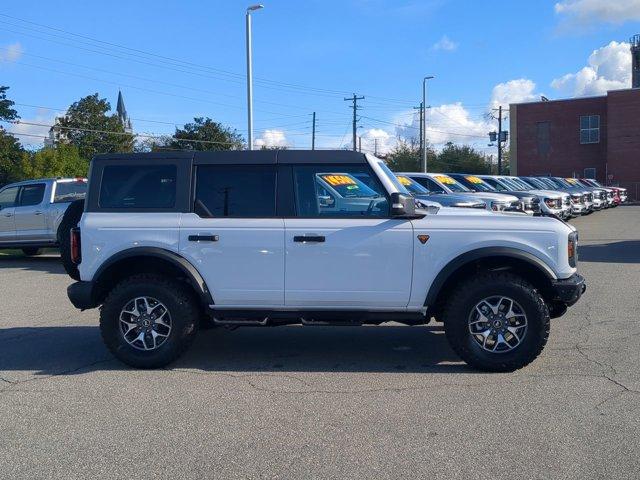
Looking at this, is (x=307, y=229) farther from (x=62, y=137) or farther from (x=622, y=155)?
(x=622, y=155)

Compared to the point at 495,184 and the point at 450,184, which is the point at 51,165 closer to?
the point at 495,184

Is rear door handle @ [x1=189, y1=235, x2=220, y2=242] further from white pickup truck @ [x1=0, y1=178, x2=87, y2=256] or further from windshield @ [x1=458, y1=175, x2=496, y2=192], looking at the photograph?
windshield @ [x1=458, y1=175, x2=496, y2=192]

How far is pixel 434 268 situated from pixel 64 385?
140 inches

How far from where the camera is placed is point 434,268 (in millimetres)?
6141

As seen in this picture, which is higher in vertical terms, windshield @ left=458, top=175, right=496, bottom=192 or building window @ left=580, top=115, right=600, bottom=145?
building window @ left=580, top=115, right=600, bottom=145

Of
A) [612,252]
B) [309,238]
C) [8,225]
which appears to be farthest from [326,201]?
[8,225]

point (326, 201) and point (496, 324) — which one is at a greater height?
point (326, 201)

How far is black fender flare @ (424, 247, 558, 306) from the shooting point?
19.7ft

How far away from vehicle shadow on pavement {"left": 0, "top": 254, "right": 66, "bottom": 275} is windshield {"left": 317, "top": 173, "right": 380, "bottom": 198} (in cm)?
928

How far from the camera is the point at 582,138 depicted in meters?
61.2

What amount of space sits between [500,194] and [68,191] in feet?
36.0

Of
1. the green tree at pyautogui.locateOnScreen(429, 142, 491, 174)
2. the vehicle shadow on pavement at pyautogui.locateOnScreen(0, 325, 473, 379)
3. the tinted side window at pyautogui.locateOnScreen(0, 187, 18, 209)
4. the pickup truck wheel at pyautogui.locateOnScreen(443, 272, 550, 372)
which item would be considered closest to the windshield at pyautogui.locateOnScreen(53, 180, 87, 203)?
Answer: the tinted side window at pyautogui.locateOnScreen(0, 187, 18, 209)

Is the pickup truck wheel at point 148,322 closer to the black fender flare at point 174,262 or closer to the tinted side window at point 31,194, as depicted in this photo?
the black fender flare at point 174,262

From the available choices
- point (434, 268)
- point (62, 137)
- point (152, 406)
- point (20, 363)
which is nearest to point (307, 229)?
point (434, 268)
